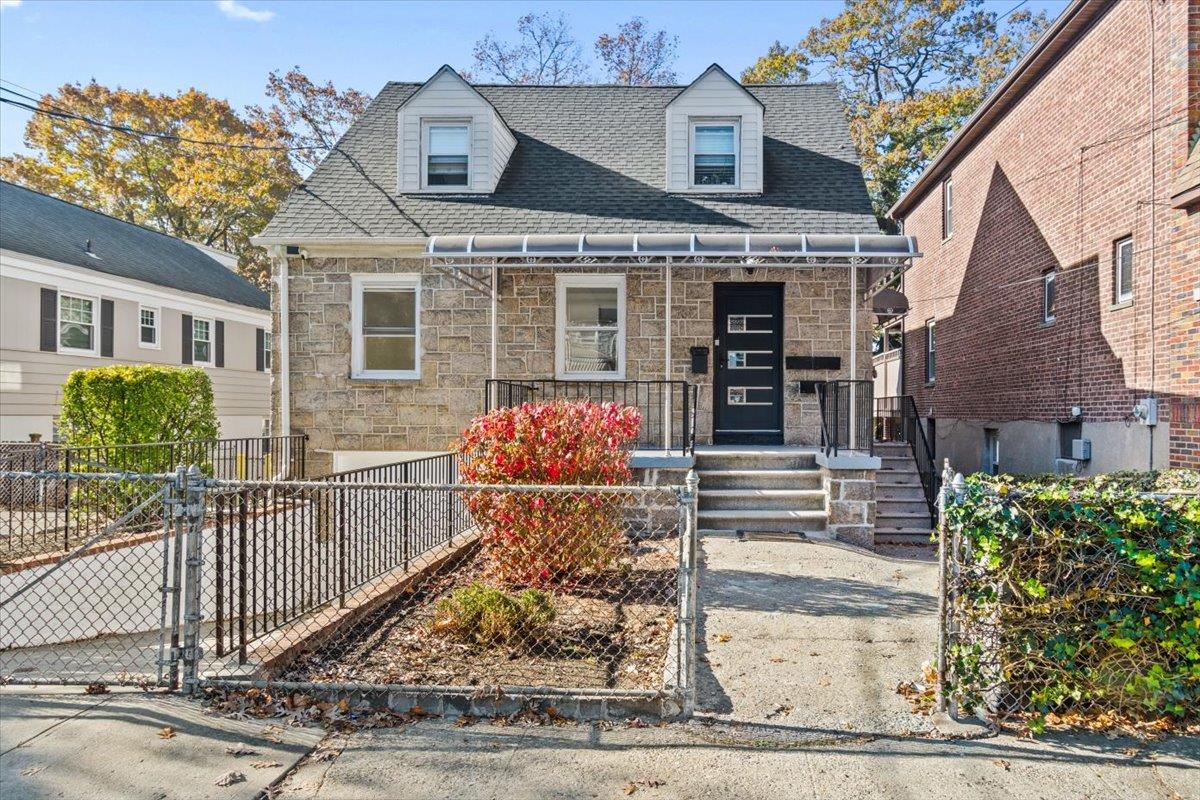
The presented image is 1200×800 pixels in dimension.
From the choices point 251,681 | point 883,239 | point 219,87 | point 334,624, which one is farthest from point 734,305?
point 219,87

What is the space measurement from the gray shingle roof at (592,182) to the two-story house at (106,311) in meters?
7.12

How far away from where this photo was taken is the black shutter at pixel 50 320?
15.2 meters

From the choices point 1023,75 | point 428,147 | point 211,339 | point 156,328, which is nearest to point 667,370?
point 428,147

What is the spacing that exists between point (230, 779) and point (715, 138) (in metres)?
11.0

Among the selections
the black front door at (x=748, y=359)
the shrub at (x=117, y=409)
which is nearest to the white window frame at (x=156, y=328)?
the shrub at (x=117, y=409)

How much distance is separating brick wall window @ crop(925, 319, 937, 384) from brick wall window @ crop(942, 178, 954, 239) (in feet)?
6.85

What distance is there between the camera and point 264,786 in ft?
11.3

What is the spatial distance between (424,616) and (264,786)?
230 cm

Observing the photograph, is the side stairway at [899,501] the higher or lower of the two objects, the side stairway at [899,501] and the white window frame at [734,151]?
the lower

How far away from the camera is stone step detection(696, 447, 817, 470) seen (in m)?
9.73

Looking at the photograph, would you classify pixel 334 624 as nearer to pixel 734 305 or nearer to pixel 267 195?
pixel 734 305

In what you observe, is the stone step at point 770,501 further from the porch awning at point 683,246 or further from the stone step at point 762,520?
the porch awning at point 683,246

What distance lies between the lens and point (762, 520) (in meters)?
9.01

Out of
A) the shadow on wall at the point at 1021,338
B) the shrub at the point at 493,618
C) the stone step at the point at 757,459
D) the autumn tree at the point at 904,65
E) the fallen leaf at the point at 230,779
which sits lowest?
the fallen leaf at the point at 230,779
